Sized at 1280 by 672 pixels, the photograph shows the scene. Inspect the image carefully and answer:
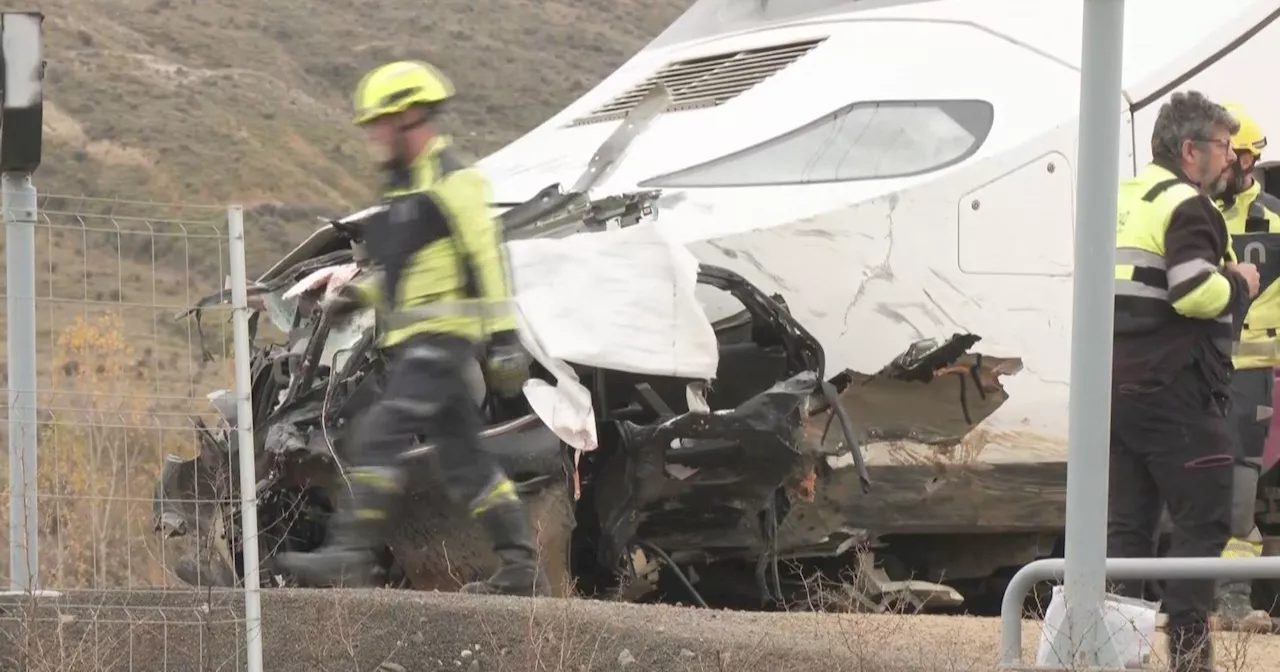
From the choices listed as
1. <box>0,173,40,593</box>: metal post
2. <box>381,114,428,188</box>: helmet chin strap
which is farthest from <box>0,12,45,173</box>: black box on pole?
<box>381,114,428,188</box>: helmet chin strap

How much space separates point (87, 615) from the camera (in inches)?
230

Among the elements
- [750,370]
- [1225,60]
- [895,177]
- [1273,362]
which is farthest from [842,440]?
[1225,60]

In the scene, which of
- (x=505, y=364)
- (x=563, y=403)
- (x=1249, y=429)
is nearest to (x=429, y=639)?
(x=505, y=364)

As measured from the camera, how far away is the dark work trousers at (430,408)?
6.26m

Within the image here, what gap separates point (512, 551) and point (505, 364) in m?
0.65

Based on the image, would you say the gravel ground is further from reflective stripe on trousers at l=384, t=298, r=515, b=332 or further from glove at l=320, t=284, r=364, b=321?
glove at l=320, t=284, r=364, b=321

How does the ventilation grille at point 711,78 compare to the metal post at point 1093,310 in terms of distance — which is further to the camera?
A: the ventilation grille at point 711,78

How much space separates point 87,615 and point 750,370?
121 inches

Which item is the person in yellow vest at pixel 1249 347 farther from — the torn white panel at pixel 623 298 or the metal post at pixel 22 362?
the metal post at pixel 22 362

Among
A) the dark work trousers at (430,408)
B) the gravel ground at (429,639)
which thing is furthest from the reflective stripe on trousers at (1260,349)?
the dark work trousers at (430,408)

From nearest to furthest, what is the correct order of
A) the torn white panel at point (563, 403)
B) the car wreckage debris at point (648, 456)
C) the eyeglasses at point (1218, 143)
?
the eyeglasses at point (1218, 143), the torn white panel at point (563, 403), the car wreckage debris at point (648, 456)

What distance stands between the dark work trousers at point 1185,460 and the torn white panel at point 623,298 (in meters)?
1.79

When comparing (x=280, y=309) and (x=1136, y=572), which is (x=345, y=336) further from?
(x=1136, y=572)

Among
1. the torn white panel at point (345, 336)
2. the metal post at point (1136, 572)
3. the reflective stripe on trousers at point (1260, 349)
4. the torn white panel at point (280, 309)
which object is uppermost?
the torn white panel at point (280, 309)
